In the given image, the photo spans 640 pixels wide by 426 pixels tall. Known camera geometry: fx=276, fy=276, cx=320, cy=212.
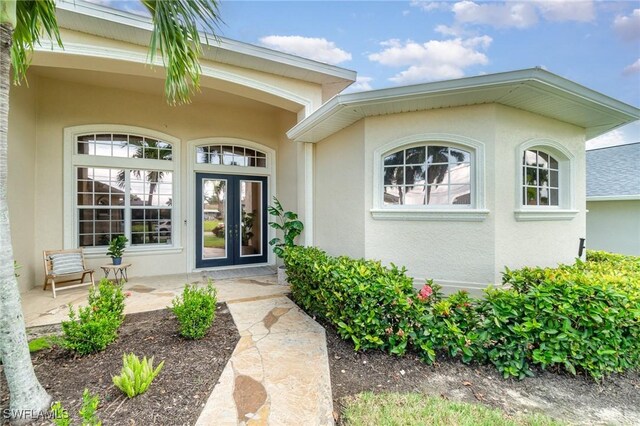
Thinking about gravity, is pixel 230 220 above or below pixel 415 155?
below

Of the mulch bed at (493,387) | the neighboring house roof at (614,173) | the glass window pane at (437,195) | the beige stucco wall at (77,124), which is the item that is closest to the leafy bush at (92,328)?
the mulch bed at (493,387)

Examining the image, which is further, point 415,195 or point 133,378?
point 415,195

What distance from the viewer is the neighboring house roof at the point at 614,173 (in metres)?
8.39

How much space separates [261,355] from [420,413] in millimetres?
1727

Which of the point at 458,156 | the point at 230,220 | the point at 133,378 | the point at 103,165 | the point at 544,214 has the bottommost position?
the point at 133,378

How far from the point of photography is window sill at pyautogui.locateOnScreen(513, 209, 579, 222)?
442 cm

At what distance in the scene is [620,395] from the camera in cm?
269

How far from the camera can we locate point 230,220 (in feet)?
25.7

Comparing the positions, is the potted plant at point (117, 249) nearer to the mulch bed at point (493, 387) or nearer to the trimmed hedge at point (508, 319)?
the trimmed hedge at point (508, 319)

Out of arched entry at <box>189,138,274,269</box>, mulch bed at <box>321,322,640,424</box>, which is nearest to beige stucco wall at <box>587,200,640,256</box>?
mulch bed at <box>321,322,640,424</box>

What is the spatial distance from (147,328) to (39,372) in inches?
45.6

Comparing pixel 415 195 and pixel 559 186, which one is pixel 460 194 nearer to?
pixel 415 195

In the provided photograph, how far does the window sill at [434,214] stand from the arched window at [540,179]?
1047 millimetres

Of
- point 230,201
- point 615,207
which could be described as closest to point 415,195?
point 230,201
